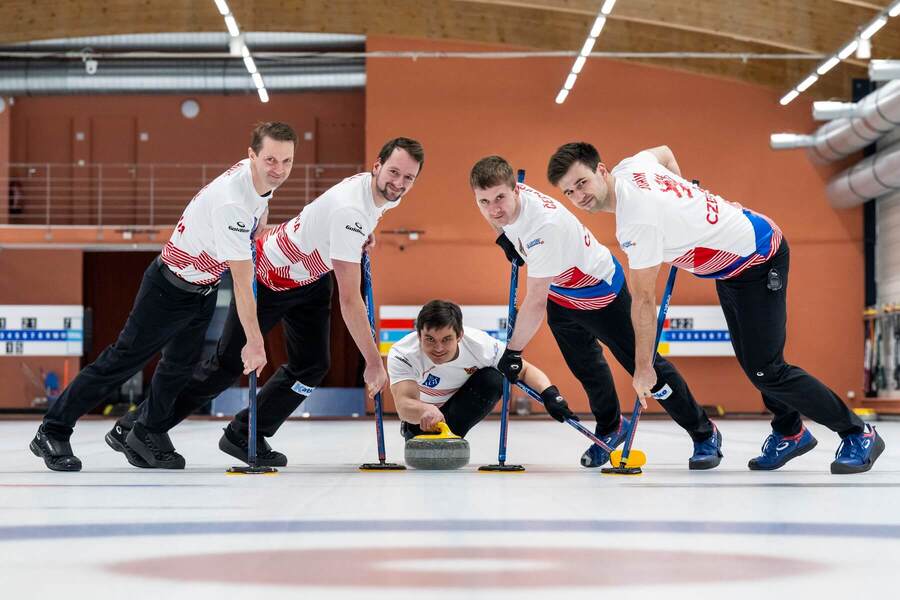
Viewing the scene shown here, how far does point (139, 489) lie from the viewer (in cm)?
423

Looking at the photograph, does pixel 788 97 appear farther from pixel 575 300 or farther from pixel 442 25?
pixel 575 300

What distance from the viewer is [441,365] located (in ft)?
19.1

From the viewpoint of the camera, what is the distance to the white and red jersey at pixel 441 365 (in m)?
5.80

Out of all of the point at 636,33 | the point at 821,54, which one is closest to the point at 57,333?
the point at 636,33

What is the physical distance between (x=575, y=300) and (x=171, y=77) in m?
16.7

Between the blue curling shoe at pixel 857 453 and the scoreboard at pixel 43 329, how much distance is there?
16.8m

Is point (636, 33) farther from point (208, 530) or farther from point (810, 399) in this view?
point (208, 530)

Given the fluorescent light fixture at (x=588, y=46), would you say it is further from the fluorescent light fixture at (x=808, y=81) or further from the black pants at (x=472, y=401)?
the black pants at (x=472, y=401)

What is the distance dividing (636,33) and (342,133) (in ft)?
22.0

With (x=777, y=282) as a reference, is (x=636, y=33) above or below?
above

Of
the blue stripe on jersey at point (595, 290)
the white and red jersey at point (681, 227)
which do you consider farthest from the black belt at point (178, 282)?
the white and red jersey at point (681, 227)

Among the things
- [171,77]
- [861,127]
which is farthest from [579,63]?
[171,77]

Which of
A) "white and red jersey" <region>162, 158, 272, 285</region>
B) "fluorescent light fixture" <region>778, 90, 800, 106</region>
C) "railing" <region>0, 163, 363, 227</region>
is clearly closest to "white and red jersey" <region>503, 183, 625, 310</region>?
"white and red jersey" <region>162, 158, 272, 285</region>

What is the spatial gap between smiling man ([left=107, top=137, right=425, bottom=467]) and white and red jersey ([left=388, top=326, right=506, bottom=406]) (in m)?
0.43
